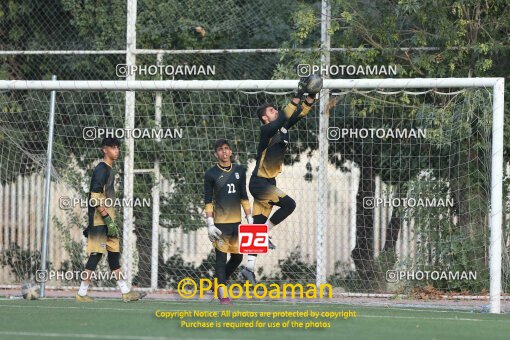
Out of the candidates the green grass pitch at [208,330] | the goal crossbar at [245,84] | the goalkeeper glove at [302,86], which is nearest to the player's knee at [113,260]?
the green grass pitch at [208,330]

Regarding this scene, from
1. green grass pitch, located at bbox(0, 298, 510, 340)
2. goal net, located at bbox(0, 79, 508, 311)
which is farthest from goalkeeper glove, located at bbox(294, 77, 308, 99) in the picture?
green grass pitch, located at bbox(0, 298, 510, 340)

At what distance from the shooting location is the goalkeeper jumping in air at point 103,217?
42.2 feet

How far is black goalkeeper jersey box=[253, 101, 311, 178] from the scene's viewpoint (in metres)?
12.6

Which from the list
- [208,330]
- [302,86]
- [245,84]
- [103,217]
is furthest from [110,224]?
[208,330]

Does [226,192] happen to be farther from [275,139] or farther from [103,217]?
[103,217]

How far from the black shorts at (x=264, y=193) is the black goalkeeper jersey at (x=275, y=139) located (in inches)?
2.8

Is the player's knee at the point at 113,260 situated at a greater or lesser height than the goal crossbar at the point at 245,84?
lesser

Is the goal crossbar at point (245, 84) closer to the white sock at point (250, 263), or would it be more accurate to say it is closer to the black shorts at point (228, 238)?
the black shorts at point (228, 238)

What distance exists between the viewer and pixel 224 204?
510 inches

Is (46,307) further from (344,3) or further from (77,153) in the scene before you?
(344,3)

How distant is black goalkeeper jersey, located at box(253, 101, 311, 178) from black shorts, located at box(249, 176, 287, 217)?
72 millimetres

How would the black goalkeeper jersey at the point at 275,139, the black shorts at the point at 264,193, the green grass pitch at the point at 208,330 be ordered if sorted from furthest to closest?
the black shorts at the point at 264,193 < the black goalkeeper jersey at the point at 275,139 < the green grass pitch at the point at 208,330

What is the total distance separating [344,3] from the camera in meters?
15.4

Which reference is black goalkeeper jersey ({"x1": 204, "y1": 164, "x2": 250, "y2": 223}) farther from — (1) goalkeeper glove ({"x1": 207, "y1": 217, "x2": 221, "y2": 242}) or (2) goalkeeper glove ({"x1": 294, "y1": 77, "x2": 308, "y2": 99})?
(2) goalkeeper glove ({"x1": 294, "y1": 77, "x2": 308, "y2": 99})
